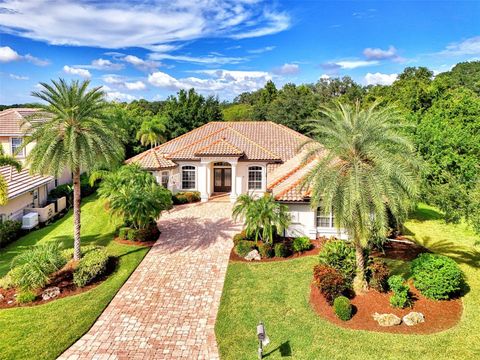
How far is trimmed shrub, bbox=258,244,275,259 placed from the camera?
17.8 meters

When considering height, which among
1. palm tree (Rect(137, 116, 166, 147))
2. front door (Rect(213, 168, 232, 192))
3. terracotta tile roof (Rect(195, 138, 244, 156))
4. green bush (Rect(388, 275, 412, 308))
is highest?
palm tree (Rect(137, 116, 166, 147))

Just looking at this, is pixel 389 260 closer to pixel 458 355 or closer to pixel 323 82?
pixel 458 355

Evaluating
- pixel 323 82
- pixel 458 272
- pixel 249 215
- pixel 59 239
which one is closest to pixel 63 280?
pixel 59 239

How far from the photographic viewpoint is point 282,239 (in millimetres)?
19312

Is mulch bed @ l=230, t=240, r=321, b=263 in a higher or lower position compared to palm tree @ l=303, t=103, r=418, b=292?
lower

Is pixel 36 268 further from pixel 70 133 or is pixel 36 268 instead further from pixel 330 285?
pixel 330 285

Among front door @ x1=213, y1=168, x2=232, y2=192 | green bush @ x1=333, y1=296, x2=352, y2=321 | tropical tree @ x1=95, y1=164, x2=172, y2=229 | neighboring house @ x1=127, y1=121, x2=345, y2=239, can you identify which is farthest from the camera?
front door @ x1=213, y1=168, x2=232, y2=192

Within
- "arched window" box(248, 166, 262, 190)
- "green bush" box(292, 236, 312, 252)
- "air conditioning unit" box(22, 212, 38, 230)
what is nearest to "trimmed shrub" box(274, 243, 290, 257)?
"green bush" box(292, 236, 312, 252)

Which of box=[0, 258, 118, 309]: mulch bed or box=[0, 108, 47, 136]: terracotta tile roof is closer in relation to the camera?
box=[0, 258, 118, 309]: mulch bed

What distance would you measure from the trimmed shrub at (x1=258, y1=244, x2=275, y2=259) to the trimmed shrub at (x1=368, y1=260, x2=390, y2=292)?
5.38 meters

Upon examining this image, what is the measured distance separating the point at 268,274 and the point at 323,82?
7329cm

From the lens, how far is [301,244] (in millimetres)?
18328

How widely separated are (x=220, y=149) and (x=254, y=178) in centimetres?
386

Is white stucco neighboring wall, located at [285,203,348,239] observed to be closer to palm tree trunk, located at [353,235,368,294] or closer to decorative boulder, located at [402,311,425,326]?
palm tree trunk, located at [353,235,368,294]
